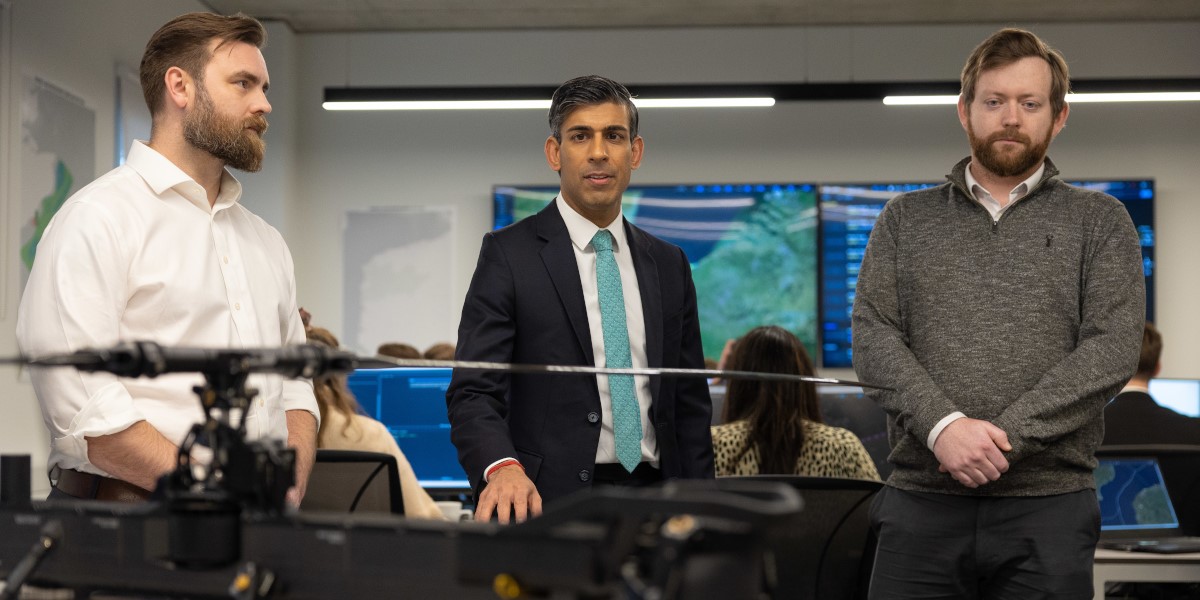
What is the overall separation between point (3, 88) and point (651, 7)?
357 centimetres

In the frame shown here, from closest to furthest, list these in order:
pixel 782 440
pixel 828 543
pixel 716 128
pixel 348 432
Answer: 1. pixel 828 543
2. pixel 782 440
3. pixel 348 432
4. pixel 716 128

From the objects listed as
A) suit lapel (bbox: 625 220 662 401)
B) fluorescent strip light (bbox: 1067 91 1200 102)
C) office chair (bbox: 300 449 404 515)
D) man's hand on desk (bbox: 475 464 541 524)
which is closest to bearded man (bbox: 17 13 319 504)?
man's hand on desk (bbox: 475 464 541 524)

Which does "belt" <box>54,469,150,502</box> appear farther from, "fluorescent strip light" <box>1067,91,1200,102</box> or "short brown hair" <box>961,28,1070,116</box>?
"fluorescent strip light" <box>1067,91,1200,102</box>

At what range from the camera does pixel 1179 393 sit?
4441mm

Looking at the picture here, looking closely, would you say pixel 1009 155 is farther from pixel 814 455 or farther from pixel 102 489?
pixel 102 489

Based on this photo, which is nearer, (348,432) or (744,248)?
(348,432)

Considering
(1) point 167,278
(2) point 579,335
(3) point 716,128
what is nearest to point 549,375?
(2) point 579,335

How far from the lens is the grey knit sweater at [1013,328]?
190 cm

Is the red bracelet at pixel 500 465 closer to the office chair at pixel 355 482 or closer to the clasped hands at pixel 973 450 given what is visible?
the clasped hands at pixel 973 450

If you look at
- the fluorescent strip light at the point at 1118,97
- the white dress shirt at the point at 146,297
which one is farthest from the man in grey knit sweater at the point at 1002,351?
the fluorescent strip light at the point at 1118,97

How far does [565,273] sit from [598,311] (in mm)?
91

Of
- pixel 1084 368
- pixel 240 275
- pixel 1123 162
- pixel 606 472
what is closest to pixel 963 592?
pixel 1084 368

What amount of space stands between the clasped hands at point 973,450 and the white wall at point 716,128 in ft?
17.3

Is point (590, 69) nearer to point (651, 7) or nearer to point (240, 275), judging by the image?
point (651, 7)
